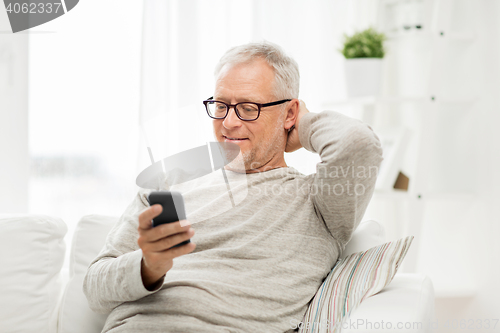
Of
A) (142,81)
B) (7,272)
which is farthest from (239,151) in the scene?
(142,81)

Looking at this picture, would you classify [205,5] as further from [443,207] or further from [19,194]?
[443,207]

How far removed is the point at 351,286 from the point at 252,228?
10.4 inches

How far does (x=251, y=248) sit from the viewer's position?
96 cm

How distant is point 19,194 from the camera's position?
5.90 feet

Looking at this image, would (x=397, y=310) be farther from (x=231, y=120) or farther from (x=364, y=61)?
(x=364, y=61)

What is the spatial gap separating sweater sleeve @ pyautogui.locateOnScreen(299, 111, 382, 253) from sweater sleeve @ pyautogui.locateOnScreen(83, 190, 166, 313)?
0.43 metres

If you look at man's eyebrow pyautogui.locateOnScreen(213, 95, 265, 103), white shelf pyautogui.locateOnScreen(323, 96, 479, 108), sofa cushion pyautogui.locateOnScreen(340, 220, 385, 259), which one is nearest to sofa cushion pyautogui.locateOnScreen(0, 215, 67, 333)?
man's eyebrow pyautogui.locateOnScreen(213, 95, 265, 103)

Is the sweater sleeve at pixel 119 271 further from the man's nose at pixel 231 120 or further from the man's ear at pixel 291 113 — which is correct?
the man's ear at pixel 291 113

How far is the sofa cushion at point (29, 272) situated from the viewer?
1.11 meters

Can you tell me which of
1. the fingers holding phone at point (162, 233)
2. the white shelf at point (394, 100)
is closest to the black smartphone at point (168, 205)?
the fingers holding phone at point (162, 233)

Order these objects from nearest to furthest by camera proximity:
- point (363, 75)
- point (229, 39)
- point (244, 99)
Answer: point (244, 99), point (363, 75), point (229, 39)

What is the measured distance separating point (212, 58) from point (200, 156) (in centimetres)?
118

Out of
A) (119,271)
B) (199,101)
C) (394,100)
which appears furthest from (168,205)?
(394,100)

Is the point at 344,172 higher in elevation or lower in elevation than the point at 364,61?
lower
